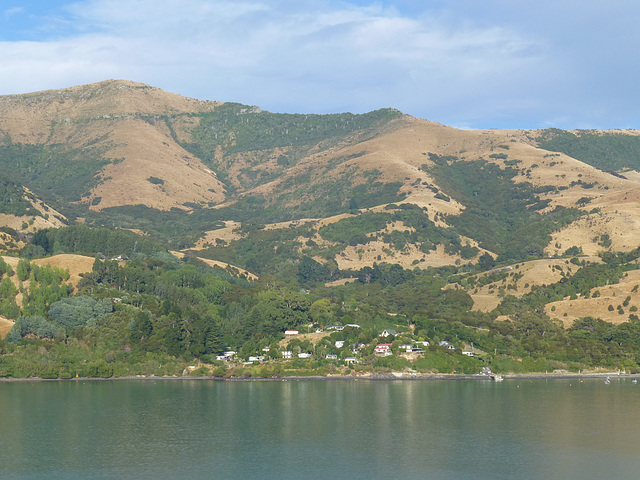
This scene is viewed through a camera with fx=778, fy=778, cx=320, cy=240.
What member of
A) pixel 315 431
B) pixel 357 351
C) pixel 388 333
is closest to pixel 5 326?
pixel 357 351

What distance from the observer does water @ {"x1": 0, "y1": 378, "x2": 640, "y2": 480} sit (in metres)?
90.2

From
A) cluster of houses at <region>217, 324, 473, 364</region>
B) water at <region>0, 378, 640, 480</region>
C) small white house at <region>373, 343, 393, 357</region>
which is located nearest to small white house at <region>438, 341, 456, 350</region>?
cluster of houses at <region>217, 324, 473, 364</region>

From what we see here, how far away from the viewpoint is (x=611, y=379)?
178875mm

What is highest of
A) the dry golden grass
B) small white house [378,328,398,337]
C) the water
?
the dry golden grass

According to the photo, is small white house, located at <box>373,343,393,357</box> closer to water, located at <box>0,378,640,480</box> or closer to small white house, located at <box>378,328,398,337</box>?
small white house, located at <box>378,328,398,337</box>

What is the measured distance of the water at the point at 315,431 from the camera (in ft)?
296

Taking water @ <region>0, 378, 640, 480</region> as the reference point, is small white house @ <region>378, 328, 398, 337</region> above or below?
above

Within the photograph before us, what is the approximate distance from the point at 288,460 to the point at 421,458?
53.0ft

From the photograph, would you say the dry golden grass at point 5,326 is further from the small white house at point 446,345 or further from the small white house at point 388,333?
the small white house at point 446,345

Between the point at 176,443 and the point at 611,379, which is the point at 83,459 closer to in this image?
the point at 176,443

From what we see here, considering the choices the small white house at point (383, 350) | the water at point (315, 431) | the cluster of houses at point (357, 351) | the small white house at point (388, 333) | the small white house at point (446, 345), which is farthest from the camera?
the small white house at point (388, 333)

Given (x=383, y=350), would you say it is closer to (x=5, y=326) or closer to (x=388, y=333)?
(x=388, y=333)

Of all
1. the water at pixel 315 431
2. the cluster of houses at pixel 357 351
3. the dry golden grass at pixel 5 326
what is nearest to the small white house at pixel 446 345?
the cluster of houses at pixel 357 351

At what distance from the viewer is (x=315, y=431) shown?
111688 millimetres
